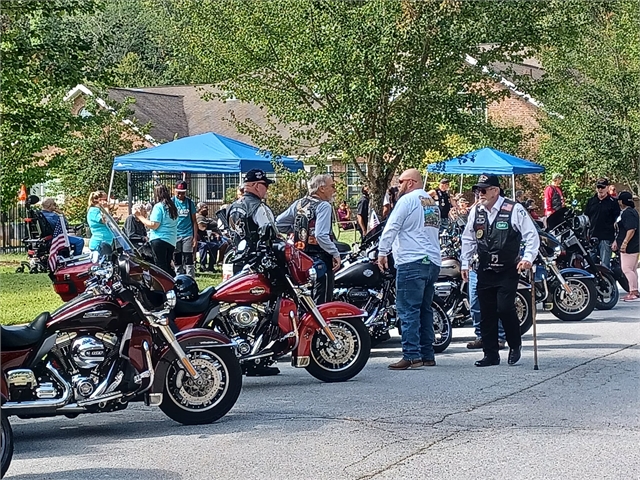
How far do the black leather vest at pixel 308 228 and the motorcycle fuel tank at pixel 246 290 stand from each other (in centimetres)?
179

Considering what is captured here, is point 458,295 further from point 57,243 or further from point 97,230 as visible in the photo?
point 57,243

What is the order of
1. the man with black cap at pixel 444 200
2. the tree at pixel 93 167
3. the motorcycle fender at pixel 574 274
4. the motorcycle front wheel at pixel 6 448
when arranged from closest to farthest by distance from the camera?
the motorcycle front wheel at pixel 6 448, the motorcycle fender at pixel 574 274, the man with black cap at pixel 444 200, the tree at pixel 93 167

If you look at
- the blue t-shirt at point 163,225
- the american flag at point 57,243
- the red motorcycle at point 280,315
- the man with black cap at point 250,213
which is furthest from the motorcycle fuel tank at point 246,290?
the blue t-shirt at point 163,225

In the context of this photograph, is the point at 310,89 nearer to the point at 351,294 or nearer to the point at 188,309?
the point at 351,294

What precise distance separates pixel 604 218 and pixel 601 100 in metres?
15.4

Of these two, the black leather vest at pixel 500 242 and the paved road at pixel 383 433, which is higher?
the black leather vest at pixel 500 242

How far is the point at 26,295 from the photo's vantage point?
677 inches

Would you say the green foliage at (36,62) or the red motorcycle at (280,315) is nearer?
the red motorcycle at (280,315)

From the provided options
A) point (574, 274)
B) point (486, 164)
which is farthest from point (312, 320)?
point (486, 164)

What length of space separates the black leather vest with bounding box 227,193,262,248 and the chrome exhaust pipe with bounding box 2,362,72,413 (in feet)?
9.21

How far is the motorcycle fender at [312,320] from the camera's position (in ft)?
29.9

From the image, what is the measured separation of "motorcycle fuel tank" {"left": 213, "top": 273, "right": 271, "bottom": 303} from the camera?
29.8 feet

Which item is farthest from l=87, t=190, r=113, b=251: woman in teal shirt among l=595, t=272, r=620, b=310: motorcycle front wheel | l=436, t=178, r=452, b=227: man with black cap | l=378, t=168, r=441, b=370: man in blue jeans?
l=436, t=178, r=452, b=227: man with black cap

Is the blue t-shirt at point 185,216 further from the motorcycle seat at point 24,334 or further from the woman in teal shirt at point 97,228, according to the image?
the motorcycle seat at point 24,334
